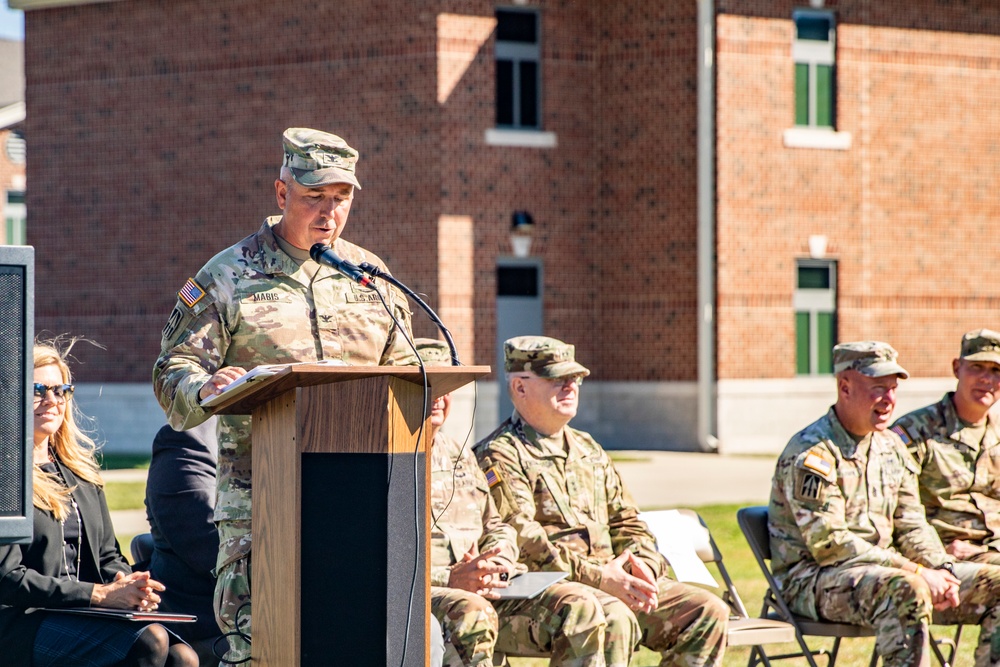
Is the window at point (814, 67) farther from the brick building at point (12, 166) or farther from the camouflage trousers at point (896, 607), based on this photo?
the brick building at point (12, 166)

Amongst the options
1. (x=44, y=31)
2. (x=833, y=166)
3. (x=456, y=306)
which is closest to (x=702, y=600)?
(x=456, y=306)

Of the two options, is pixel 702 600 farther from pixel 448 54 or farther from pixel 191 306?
pixel 448 54

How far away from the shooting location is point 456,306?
68.4ft

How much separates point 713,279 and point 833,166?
2726mm

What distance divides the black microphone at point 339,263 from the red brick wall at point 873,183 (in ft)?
57.4

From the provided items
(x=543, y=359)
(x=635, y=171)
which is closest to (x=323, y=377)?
(x=543, y=359)

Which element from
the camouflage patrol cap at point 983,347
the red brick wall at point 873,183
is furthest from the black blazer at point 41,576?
the red brick wall at point 873,183

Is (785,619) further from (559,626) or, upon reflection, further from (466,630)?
(466,630)

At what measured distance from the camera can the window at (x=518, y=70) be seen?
21.5 m

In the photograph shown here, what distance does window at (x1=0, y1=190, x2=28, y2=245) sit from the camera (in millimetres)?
37156

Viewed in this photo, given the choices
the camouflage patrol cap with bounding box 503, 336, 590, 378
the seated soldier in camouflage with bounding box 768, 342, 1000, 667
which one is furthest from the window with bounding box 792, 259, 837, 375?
the camouflage patrol cap with bounding box 503, 336, 590, 378

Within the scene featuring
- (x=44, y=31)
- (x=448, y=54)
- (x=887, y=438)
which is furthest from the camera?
Result: (x=44, y=31)

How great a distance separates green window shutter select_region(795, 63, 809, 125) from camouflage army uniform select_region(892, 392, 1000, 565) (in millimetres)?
14868

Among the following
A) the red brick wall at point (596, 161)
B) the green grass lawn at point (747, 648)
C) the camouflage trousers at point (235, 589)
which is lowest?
the green grass lawn at point (747, 648)
